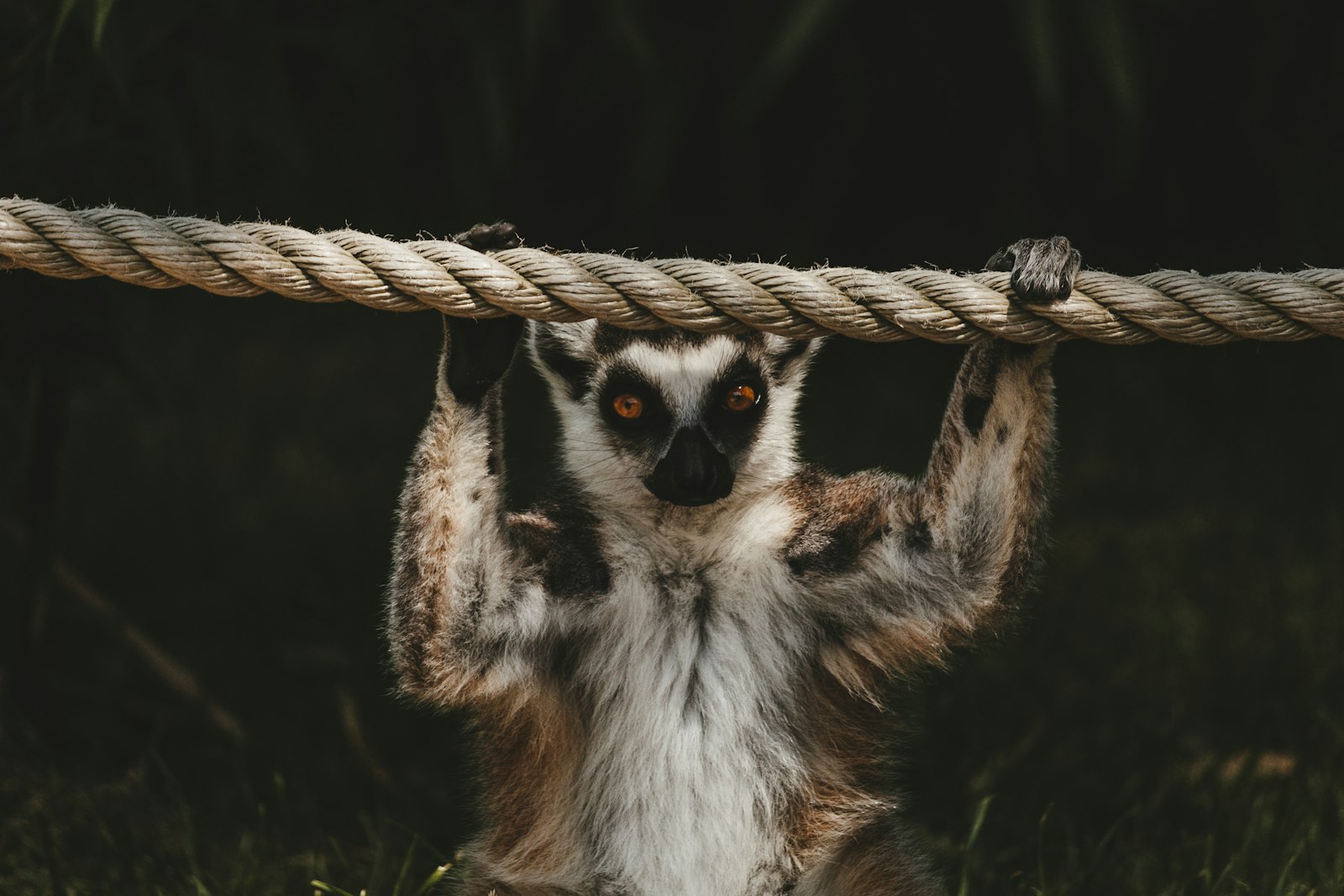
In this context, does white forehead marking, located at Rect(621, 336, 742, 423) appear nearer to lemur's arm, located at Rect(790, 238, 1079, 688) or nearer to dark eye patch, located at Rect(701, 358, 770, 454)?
dark eye patch, located at Rect(701, 358, 770, 454)

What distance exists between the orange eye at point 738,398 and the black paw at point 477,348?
487 millimetres

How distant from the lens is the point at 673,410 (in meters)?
2.76

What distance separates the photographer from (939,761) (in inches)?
156

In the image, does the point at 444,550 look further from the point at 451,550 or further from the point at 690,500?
the point at 690,500

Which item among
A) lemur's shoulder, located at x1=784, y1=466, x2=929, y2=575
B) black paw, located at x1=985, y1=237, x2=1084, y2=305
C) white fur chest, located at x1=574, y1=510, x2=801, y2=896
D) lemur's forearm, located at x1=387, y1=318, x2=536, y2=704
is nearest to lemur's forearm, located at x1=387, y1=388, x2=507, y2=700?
lemur's forearm, located at x1=387, y1=318, x2=536, y2=704

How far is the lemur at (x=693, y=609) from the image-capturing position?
2572 mm

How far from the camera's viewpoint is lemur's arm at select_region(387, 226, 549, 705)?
2553 mm

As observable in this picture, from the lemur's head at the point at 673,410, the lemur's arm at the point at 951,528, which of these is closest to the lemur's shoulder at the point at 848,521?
the lemur's arm at the point at 951,528

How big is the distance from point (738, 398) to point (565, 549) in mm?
493

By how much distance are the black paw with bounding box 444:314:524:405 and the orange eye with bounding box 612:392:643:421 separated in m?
0.30

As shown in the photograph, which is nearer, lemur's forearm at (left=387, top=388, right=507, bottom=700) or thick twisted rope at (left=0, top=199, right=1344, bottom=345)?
thick twisted rope at (left=0, top=199, right=1344, bottom=345)

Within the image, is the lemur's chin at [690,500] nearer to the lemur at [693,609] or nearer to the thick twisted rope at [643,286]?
the lemur at [693,609]

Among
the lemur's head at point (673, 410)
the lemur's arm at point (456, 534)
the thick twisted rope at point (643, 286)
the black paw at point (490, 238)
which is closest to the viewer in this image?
the thick twisted rope at point (643, 286)

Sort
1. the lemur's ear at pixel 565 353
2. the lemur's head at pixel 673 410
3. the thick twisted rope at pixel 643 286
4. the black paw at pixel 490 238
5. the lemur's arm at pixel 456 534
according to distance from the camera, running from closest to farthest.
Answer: the thick twisted rope at pixel 643 286
the black paw at pixel 490 238
the lemur's arm at pixel 456 534
the lemur's head at pixel 673 410
the lemur's ear at pixel 565 353
